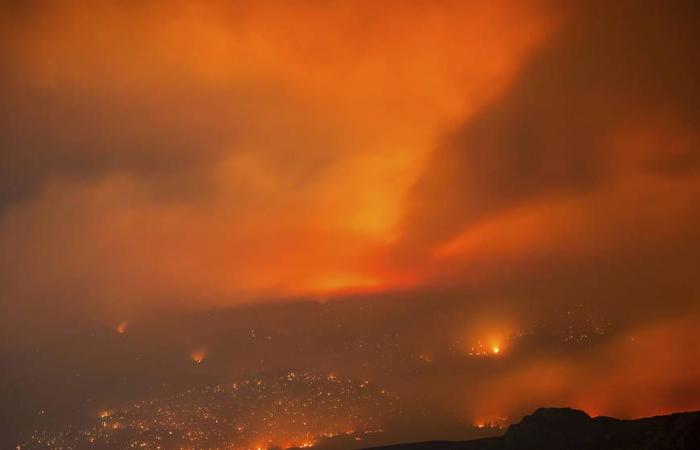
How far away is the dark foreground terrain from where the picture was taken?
3656 inches

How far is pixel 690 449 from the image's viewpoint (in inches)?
3401

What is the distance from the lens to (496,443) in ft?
452

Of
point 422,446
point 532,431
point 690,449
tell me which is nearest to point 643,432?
point 690,449

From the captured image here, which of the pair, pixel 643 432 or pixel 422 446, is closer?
pixel 643 432

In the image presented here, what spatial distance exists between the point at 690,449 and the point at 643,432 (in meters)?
21.3

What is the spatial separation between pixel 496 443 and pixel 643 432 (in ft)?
125

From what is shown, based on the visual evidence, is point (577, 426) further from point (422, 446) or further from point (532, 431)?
point (422, 446)

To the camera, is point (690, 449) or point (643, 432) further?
point (643, 432)

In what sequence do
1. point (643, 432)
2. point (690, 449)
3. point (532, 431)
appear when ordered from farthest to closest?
point (532, 431), point (643, 432), point (690, 449)

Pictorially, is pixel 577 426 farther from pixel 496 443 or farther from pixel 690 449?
pixel 690 449

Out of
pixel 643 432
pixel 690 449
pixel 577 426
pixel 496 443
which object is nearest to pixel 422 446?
pixel 496 443

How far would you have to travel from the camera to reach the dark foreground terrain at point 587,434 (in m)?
92.9

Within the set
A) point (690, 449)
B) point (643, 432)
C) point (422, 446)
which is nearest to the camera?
point (690, 449)

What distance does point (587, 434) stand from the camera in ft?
416
